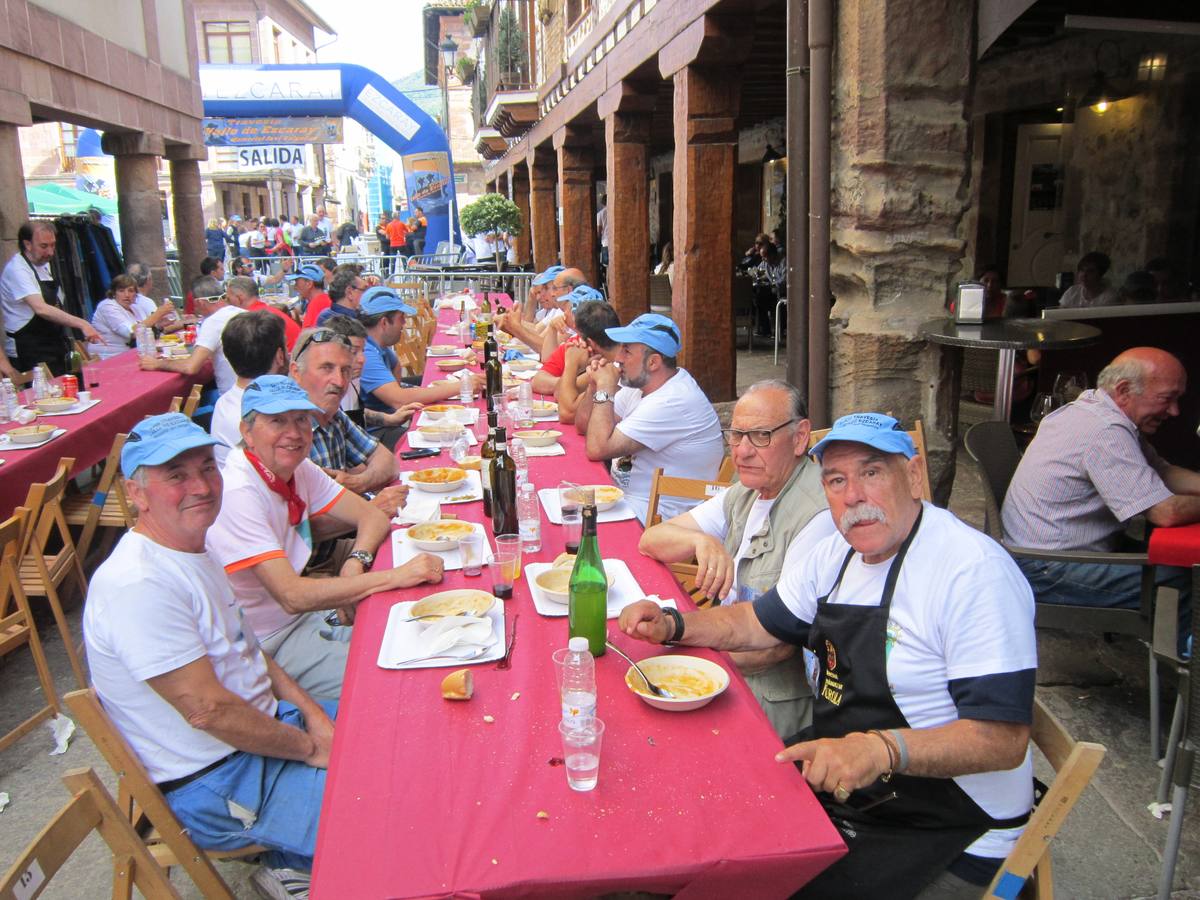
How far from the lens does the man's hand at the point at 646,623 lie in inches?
92.6

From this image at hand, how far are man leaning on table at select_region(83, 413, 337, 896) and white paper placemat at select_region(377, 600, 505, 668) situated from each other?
1.09ft

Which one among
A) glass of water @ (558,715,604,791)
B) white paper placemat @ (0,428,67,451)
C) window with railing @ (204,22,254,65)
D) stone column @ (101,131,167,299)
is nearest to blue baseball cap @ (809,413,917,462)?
glass of water @ (558,715,604,791)

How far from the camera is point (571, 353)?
17.4 ft

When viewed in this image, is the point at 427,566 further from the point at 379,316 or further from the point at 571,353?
the point at 379,316

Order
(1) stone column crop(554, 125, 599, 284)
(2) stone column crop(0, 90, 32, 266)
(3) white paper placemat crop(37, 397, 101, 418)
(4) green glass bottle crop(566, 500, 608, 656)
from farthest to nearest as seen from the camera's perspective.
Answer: (1) stone column crop(554, 125, 599, 284)
(2) stone column crop(0, 90, 32, 266)
(3) white paper placemat crop(37, 397, 101, 418)
(4) green glass bottle crop(566, 500, 608, 656)

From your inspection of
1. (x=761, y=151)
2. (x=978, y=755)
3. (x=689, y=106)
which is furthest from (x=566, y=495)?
(x=761, y=151)

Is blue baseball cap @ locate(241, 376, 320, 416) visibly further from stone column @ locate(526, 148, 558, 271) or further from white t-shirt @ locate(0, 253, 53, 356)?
stone column @ locate(526, 148, 558, 271)

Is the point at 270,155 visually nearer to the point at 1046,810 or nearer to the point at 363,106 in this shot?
the point at 363,106

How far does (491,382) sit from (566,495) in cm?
249

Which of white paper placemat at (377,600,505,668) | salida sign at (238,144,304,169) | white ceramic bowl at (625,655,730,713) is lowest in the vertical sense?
white ceramic bowl at (625,655,730,713)

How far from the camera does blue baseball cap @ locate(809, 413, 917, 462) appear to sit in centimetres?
208

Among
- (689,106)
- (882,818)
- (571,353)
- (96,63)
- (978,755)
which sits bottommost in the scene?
(882,818)

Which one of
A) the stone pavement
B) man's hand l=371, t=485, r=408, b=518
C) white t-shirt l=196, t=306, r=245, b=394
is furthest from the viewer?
white t-shirt l=196, t=306, r=245, b=394

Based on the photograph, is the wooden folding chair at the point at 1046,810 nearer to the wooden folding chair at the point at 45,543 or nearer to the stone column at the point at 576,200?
the wooden folding chair at the point at 45,543
